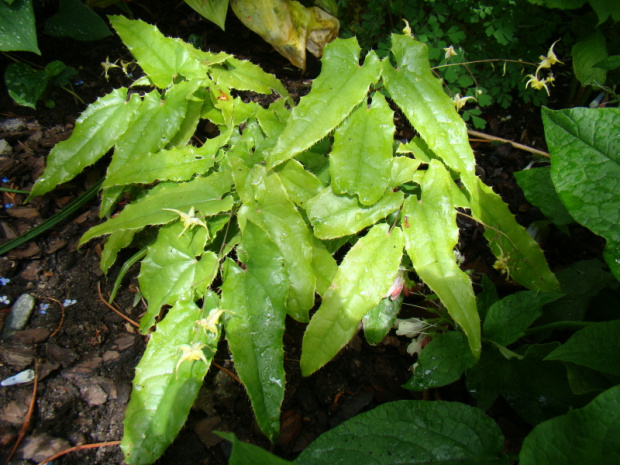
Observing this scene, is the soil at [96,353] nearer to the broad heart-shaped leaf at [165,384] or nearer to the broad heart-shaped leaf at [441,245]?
the broad heart-shaped leaf at [165,384]

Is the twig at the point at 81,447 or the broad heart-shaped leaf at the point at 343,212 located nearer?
the twig at the point at 81,447

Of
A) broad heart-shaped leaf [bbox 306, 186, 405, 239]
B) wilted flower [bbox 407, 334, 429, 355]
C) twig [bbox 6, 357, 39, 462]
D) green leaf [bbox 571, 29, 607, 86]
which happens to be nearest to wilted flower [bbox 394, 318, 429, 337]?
wilted flower [bbox 407, 334, 429, 355]

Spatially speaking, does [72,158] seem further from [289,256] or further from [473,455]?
[473,455]

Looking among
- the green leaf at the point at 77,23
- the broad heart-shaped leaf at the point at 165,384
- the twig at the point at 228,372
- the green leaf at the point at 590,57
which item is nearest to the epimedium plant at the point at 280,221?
the broad heart-shaped leaf at the point at 165,384

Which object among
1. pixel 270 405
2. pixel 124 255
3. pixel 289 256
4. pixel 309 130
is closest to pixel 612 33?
pixel 309 130

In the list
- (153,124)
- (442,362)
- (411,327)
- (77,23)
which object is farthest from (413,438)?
(77,23)

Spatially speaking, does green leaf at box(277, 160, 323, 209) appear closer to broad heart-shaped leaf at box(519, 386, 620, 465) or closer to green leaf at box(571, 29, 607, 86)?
broad heart-shaped leaf at box(519, 386, 620, 465)

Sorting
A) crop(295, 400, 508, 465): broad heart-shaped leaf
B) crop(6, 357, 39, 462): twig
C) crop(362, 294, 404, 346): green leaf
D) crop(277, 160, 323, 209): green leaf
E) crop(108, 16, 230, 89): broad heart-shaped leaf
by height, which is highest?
crop(108, 16, 230, 89): broad heart-shaped leaf
